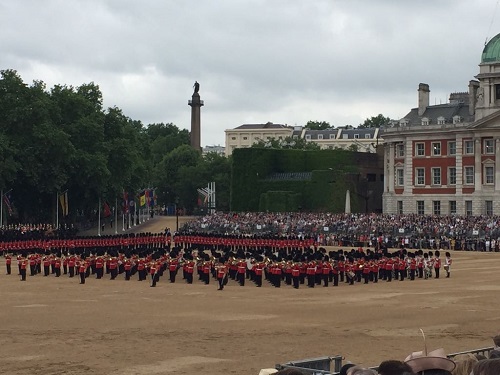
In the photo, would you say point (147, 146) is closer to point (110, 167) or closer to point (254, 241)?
point (110, 167)

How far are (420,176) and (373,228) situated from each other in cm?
1790

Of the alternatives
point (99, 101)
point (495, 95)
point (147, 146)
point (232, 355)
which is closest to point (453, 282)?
point (232, 355)

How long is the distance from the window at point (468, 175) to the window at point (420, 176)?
13.6 ft

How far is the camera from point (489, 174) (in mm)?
75688

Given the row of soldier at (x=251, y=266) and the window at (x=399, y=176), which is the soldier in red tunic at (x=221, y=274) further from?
the window at (x=399, y=176)

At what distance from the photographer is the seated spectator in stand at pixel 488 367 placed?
675 centimetres

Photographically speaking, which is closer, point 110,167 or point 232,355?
point 232,355

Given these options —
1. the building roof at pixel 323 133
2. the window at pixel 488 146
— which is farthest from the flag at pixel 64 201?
the building roof at pixel 323 133

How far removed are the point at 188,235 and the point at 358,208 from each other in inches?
1104

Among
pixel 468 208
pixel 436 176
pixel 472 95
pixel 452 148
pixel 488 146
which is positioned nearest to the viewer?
pixel 488 146

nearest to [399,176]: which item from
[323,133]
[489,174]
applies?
[489,174]

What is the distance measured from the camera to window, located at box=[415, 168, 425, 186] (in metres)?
80.2

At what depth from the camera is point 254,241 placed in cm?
5609

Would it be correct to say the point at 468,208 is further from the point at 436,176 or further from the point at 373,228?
the point at 373,228
